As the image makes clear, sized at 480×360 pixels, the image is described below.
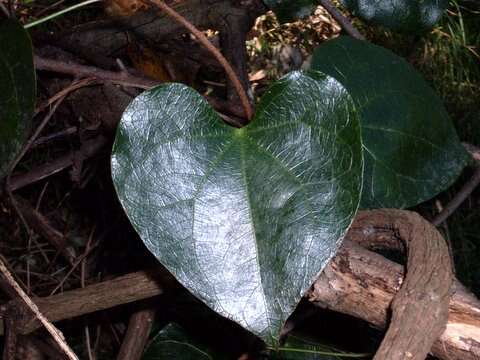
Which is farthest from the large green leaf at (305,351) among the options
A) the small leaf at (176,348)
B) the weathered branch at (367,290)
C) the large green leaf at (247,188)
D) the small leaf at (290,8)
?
the small leaf at (290,8)

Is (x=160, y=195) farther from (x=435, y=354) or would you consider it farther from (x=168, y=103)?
(x=435, y=354)

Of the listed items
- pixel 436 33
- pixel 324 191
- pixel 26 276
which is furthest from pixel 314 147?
→ pixel 436 33

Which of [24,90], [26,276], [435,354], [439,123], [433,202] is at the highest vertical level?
[24,90]

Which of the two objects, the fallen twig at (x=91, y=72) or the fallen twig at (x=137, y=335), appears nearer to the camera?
the fallen twig at (x=91, y=72)

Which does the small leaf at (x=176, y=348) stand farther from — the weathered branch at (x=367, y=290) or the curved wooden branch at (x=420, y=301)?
the curved wooden branch at (x=420, y=301)

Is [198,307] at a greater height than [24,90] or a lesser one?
lesser

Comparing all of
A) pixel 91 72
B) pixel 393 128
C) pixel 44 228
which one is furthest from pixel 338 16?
pixel 44 228

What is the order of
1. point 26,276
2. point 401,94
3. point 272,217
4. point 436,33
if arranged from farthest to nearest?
point 436,33
point 26,276
point 401,94
point 272,217
